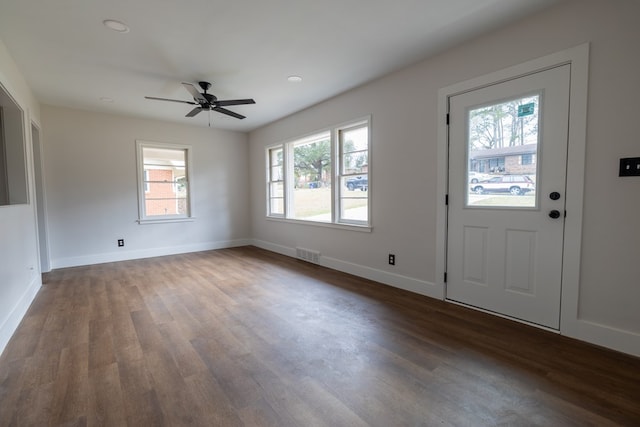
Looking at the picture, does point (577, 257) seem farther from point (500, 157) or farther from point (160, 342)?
point (160, 342)

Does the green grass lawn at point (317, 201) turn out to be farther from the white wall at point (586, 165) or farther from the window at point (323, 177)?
the white wall at point (586, 165)

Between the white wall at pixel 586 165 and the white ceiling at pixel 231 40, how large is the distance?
Answer: 215mm

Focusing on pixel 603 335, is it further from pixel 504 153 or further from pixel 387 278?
pixel 387 278

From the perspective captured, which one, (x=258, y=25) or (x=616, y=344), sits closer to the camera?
(x=616, y=344)

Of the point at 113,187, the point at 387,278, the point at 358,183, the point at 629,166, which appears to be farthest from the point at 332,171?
the point at 113,187

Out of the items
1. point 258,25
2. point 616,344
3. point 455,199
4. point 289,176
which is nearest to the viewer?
point 616,344

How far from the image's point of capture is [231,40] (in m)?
2.88

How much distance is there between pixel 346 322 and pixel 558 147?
2328mm

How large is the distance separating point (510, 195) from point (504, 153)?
1.28 ft

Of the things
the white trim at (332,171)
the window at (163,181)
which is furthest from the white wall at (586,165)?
the window at (163,181)

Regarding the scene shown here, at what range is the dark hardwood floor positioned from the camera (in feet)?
5.30

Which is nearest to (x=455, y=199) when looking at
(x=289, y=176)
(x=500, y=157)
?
(x=500, y=157)

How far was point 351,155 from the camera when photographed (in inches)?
174

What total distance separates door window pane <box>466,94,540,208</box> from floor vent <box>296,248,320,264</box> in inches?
105
